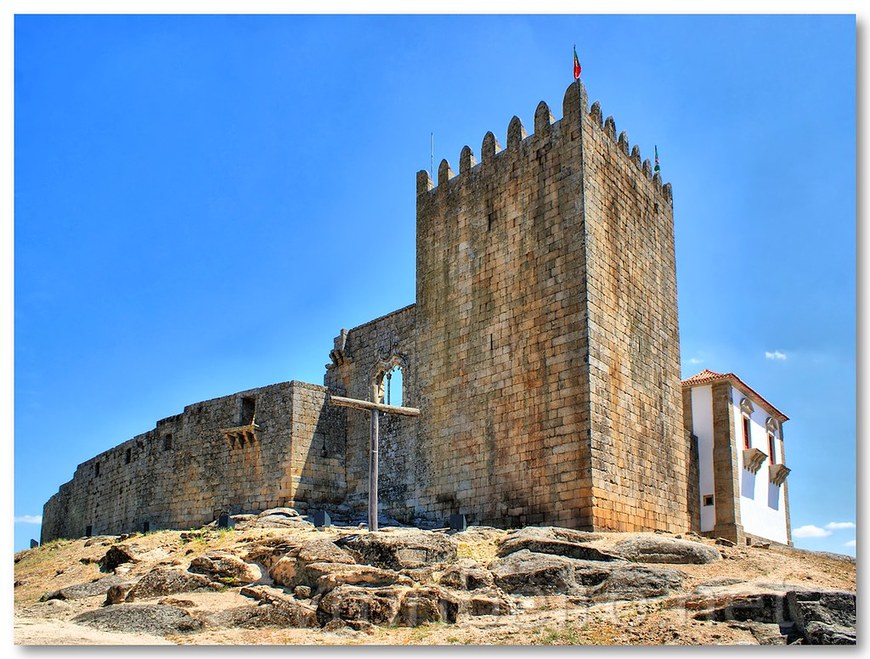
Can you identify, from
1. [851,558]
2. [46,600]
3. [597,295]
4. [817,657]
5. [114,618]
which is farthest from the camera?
[597,295]

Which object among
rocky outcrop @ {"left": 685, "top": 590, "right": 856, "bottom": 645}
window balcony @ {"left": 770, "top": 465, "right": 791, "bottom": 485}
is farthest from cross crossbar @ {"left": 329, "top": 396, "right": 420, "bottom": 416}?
window balcony @ {"left": 770, "top": 465, "right": 791, "bottom": 485}

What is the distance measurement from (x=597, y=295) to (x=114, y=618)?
1039 centimetres

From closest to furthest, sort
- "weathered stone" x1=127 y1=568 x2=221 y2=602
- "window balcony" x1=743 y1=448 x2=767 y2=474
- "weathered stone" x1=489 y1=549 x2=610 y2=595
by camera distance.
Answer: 1. "weathered stone" x1=489 y1=549 x2=610 y2=595
2. "weathered stone" x1=127 y1=568 x2=221 y2=602
3. "window balcony" x1=743 y1=448 x2=767 y2=474

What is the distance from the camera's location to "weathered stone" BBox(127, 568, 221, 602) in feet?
41.4

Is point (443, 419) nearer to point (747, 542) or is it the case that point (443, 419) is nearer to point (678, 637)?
point (747, 542)

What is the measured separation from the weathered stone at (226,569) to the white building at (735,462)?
11.8m

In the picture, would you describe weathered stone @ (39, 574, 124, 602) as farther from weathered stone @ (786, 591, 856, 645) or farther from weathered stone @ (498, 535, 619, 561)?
weathered stone @ (786, 591, 856, 645)

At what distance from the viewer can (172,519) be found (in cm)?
2386

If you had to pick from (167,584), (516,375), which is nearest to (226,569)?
(167,584)

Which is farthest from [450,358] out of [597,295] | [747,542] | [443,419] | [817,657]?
[817,657]

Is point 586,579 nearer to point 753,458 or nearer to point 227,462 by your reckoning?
point 753,458

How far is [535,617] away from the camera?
437 inches

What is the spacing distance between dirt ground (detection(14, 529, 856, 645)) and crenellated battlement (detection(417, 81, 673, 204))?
8464 mm

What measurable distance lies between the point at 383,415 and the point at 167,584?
853 centimetres
